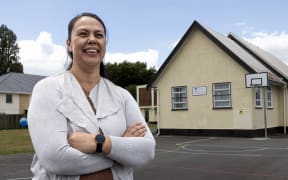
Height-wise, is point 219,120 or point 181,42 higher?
point 181,42

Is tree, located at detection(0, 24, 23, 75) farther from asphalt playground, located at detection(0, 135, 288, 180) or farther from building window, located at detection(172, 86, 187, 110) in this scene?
asphalt playground, located at detection(0, 135, 288, 180)

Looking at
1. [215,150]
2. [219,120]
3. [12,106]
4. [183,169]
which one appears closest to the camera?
[183,169]

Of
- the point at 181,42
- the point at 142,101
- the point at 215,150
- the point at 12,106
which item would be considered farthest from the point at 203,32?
the point at 12,106

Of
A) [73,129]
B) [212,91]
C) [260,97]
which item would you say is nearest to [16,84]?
[212,91]

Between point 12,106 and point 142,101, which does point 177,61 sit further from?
point 12,106

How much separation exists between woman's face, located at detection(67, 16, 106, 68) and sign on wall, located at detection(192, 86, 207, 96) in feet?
74.5

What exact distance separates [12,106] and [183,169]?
38645 millimetres

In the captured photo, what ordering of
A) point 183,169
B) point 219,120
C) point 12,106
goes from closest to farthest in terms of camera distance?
point 183,169 < point 219,120 < point 12,106

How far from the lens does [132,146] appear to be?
2264 mm

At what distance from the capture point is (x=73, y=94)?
7.38 ft

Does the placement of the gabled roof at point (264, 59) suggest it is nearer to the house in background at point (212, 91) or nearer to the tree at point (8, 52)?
the house in background at point (212, 91)

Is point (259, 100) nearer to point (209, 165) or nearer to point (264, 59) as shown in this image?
point (264, 59)

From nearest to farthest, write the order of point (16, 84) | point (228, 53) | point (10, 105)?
point (228, 53) → point (10, 105) → point (16, 84)

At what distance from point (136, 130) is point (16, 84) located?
47962mm
